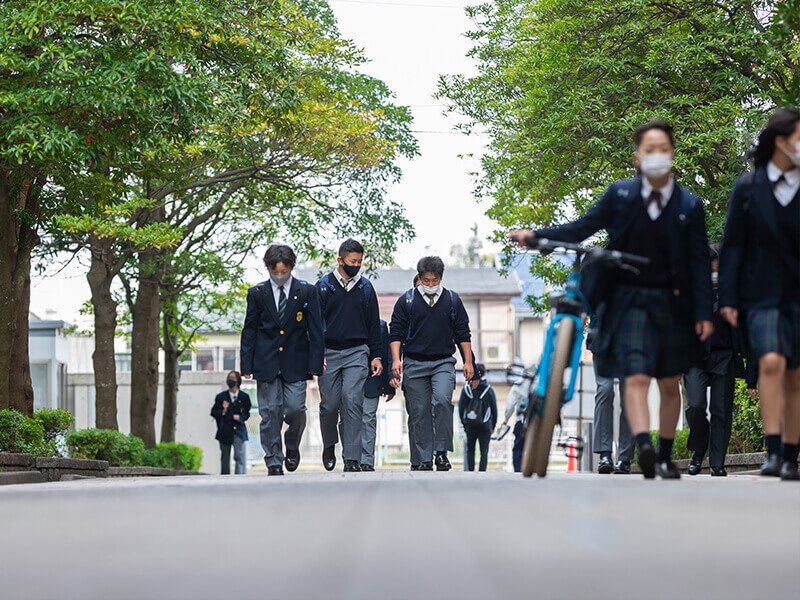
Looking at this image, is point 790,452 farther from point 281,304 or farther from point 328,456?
point 328,456

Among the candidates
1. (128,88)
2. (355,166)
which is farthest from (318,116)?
(128,88)

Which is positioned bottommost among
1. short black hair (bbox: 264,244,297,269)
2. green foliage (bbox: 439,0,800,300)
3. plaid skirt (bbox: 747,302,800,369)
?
plaid skirt (bbox: 747,302,800,369)

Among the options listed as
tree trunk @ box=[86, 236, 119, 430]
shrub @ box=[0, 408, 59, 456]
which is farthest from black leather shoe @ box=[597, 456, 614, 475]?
tree trunk @ box=[86, 236, 119, 430]

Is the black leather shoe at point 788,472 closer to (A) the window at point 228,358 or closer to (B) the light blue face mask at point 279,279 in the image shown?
(B) the light blue face mask at point 279,279

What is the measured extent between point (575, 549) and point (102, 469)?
15.0 metres

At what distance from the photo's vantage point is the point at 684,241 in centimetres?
698

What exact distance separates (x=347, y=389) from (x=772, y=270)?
235 inches

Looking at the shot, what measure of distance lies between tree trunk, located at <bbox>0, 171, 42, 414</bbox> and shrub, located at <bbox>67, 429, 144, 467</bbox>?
96cm

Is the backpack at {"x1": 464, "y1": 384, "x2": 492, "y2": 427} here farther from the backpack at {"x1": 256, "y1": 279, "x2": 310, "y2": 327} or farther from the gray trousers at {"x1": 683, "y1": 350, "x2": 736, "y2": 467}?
the gray trousers at {"x1": 683, "y1": 350, "x2": 736, "y2": 467}

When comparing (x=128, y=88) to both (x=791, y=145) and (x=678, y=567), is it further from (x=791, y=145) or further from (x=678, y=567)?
(x=678, y=567)

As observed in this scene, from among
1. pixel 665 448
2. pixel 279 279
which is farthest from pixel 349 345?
→ pixel 665 448

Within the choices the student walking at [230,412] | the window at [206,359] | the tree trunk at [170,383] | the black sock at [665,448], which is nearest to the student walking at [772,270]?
the black sock at [665,448]

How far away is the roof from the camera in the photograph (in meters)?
58.6

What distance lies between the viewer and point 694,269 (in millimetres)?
6977
